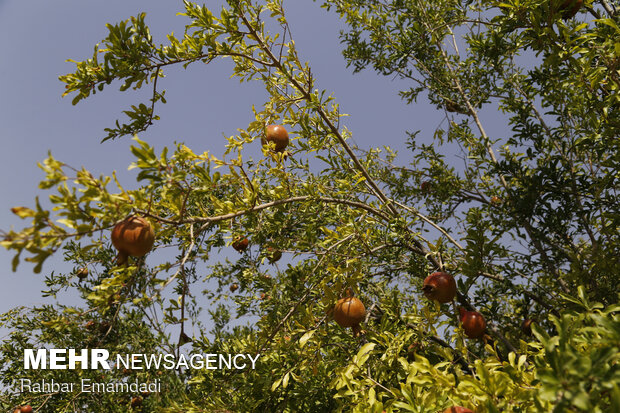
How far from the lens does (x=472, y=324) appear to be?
7.93ft

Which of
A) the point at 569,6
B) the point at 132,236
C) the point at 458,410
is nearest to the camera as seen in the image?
the point at 132,236

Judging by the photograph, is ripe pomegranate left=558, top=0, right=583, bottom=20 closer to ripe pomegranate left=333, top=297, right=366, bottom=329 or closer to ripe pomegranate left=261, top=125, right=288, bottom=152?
ripe pomegranate left=261, top=125, right=288, bottom=152

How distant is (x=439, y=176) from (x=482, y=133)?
65 cm

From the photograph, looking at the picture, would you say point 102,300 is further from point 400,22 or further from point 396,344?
point 400,22

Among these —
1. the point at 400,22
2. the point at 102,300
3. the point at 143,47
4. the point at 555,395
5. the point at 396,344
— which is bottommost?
the point at 555,395

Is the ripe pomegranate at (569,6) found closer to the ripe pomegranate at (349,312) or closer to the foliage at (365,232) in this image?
the foliage at (365,232)

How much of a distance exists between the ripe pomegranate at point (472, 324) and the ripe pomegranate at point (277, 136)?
1647 millimetres

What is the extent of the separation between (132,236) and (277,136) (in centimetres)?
140

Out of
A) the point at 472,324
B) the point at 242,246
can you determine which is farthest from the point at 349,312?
the point at 242,246

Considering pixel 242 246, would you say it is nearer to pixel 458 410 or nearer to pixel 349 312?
pixel 349 312

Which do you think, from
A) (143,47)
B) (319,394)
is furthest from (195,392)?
(143,47)

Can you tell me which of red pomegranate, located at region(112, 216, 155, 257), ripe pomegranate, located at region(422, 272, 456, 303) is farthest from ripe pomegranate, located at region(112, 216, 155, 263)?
ripe pomegranate, located at region(422, 272, 456, 303)

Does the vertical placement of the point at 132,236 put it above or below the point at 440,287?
above

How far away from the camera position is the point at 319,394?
2.91 meters
